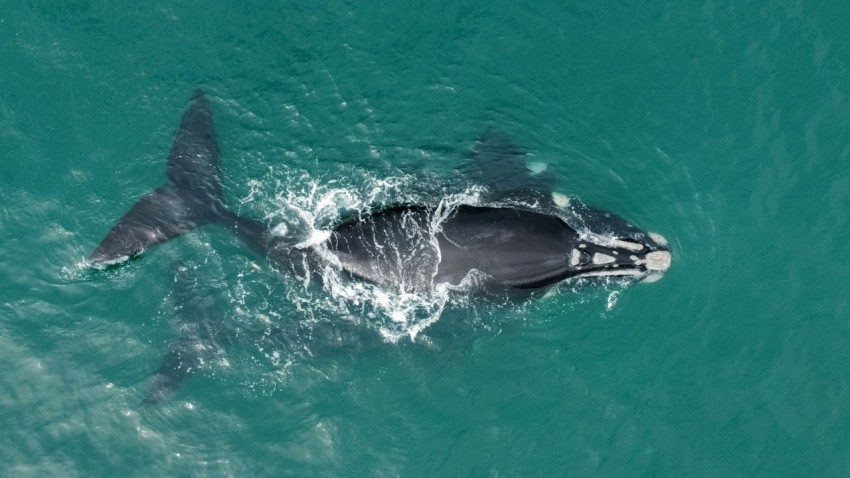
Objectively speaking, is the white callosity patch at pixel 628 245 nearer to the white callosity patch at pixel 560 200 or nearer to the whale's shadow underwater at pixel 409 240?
the whale's shadow underwater at pixel 409 240

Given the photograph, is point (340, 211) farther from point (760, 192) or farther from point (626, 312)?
point (760, 192)

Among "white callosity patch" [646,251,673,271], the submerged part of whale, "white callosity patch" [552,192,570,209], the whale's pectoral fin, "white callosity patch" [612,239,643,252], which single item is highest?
the whale's pectoral fin

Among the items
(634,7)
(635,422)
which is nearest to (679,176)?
(634,7)

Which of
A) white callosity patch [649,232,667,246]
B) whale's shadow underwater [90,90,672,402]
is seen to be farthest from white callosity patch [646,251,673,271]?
white callosity patch [649,232,667,246]

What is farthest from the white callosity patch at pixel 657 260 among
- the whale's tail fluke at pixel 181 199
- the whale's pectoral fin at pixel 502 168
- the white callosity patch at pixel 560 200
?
the whale's tail fluke at pixel 181 199

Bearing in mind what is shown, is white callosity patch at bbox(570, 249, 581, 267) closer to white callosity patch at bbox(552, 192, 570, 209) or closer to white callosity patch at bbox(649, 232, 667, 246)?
white callosity patch at bbox(552, 192, 570, 209)

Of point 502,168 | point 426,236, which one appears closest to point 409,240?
point 426,236
